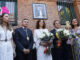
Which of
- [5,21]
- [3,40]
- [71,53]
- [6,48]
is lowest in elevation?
[71,53]

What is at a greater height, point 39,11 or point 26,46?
point 39,11

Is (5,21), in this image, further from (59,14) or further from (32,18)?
(59,14)

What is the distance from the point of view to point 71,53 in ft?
12.6

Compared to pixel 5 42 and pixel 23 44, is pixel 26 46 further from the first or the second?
pixel 5 42

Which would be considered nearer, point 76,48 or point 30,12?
point 76,48

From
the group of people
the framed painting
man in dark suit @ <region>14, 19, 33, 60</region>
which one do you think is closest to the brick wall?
the framed painting

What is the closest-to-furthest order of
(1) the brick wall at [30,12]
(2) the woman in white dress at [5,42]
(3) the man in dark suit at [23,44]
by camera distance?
(2) the woman in white dress at [5,42] → (3) the man in dark suit at [23,44] → (1) the brick wall at [30,12]

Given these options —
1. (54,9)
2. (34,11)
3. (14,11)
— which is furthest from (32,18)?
(54,9)

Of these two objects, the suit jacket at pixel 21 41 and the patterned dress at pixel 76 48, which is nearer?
the suit jacket at pixel 21 41

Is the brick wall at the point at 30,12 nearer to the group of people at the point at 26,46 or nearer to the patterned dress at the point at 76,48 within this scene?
the group of people at the point at 26,46

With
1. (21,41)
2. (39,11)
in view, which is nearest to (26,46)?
(21,41)

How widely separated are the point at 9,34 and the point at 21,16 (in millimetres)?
1745

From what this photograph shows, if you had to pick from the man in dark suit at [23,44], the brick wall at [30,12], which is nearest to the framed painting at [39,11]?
the brick wall at [30,12]

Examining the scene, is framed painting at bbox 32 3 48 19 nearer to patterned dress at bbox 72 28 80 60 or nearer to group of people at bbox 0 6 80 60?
group of people at bbox 0 6 80 60
